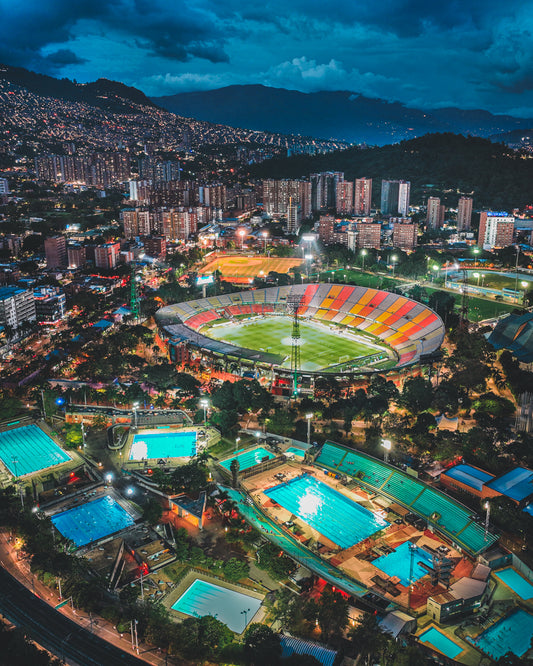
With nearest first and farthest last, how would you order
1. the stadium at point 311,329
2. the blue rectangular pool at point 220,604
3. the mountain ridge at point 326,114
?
the blue rectangular pool at point 220,604 → the stadium at point 311,329 → the mountain ridge at point 326,114

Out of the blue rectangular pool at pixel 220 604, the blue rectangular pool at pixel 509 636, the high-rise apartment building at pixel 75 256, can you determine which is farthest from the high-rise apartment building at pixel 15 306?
the blue rectangular pool at pixel 509 636

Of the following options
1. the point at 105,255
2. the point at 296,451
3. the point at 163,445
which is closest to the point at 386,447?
the point at 296,451

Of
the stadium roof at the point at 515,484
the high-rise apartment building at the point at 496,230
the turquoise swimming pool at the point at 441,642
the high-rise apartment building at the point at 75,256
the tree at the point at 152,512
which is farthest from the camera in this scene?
the high-rise apartment building at the point at 496,230

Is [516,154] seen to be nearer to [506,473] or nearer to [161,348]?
[161,348]

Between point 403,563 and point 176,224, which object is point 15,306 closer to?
point 403,563

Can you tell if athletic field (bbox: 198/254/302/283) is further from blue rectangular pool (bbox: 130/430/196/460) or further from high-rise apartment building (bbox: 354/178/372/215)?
blue rectangular pool (bbox: 130/430/196/460)

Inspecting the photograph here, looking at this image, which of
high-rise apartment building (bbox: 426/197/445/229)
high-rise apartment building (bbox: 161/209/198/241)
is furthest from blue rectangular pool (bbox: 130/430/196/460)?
high-rise apartment building (bbox: 426/197/445/229)

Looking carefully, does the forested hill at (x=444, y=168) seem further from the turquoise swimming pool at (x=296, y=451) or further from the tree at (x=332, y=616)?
the tree at (x=332, y=616)
